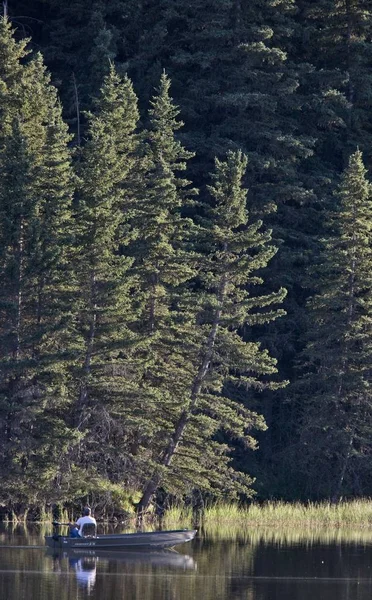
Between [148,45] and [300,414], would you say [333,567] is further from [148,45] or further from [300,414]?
[148,45]

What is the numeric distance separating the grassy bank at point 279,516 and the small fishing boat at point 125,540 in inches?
280

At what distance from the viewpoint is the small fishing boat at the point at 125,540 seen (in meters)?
33.4

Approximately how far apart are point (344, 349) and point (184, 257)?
24.3ft

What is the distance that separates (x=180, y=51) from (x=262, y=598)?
3412cm

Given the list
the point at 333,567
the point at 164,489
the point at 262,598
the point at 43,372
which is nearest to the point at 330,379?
the point at 164,489

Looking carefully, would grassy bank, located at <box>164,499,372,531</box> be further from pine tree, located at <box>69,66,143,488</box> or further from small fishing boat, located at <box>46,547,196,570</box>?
small fishing boat, located at <box>46,547,196,570</box>

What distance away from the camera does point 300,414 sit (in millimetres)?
51906

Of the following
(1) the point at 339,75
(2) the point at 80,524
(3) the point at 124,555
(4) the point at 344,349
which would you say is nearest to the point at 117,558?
(3) the point at 124,555

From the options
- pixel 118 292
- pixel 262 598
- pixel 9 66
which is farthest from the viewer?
pixel 9 66

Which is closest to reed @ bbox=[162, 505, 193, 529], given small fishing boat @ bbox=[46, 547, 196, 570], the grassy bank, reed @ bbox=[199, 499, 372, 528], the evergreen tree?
the grassy bank

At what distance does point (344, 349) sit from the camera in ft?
153

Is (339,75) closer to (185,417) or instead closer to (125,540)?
Result: (185,417)

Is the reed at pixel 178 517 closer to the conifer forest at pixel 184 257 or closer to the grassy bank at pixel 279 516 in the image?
the grassy bank at pixel 279 516

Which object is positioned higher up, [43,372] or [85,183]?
[85,183]
